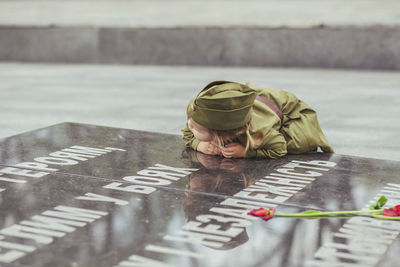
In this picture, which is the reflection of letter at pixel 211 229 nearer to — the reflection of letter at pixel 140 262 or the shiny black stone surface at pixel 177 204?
the shiny black stone surface at pixel 177 204

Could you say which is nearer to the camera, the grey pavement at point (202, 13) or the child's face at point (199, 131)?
the child's face at point (199, 131)

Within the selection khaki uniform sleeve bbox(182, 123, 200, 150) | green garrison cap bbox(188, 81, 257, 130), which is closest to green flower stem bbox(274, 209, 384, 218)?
green garrison cap bbox(188, 81, 257, 130)

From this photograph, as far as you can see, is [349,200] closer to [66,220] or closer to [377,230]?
[377,230]

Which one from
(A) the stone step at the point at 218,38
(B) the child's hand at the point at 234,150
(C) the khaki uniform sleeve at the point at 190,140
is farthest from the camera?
(A) the stone step at the point at 218,38

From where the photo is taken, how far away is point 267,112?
4.47 meters

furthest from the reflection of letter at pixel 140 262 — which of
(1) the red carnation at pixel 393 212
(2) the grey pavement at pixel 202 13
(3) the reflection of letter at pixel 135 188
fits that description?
(2) the grey pavement at pixel 202 13

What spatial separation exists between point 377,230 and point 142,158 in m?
1.84

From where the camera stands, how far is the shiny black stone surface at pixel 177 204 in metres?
2.79

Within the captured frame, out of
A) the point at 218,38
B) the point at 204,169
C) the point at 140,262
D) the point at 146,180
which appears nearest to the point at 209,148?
the point at 204,169

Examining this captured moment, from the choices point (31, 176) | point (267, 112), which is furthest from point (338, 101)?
point (31, 176)

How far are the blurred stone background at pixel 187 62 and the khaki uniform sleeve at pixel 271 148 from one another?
1.00 meters

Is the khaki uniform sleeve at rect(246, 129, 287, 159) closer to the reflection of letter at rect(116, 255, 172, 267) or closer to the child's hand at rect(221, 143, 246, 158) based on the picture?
the child's hand at rect(221, 143, 246, 158)

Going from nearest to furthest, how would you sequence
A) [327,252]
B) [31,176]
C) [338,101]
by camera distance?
1. [327,252]
2. [31,176]
3. [338,101]

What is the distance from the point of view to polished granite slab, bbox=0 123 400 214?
3.71 meters
